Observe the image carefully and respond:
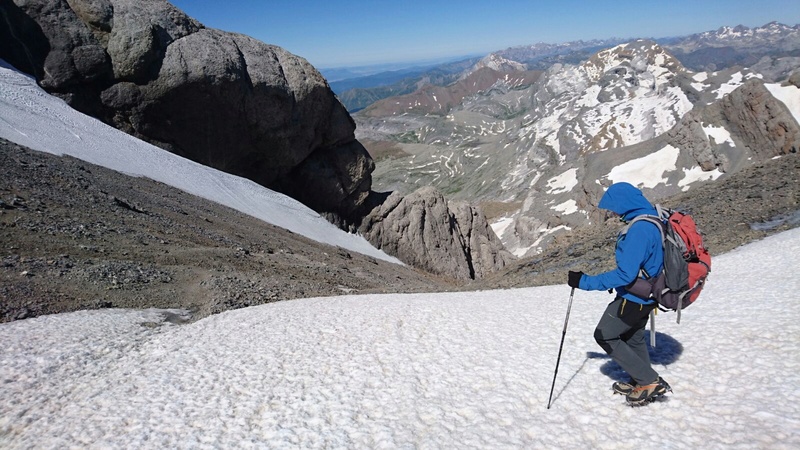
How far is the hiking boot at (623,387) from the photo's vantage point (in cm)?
778

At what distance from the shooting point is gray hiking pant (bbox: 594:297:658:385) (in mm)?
7234

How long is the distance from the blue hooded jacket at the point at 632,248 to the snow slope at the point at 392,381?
2.25m

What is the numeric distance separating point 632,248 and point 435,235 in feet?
137

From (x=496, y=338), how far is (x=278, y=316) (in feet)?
20.6

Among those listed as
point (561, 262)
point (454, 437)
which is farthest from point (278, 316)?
point (561, 262)

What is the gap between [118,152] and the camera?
3488cm

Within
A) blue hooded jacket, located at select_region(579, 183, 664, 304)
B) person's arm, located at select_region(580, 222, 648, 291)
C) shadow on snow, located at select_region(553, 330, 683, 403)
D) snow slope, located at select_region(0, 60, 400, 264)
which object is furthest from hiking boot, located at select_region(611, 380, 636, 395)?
snow slope, located at select_region(0, 60, 400, 264)

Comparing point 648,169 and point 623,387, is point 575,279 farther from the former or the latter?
point 648,169

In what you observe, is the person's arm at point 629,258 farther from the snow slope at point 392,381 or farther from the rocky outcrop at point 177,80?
the rocky outcrop at point 177,80

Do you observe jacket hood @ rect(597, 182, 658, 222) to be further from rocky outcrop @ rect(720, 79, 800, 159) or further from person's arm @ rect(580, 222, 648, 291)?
rocky outcrop @ rect(720, 79, 800, 159)

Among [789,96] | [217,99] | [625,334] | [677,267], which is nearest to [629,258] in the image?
[677,267]

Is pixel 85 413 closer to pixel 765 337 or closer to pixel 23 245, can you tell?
pixel 23 245

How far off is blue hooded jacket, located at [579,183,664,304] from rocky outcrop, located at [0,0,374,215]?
1632 inches

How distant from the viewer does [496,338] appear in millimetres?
11594
